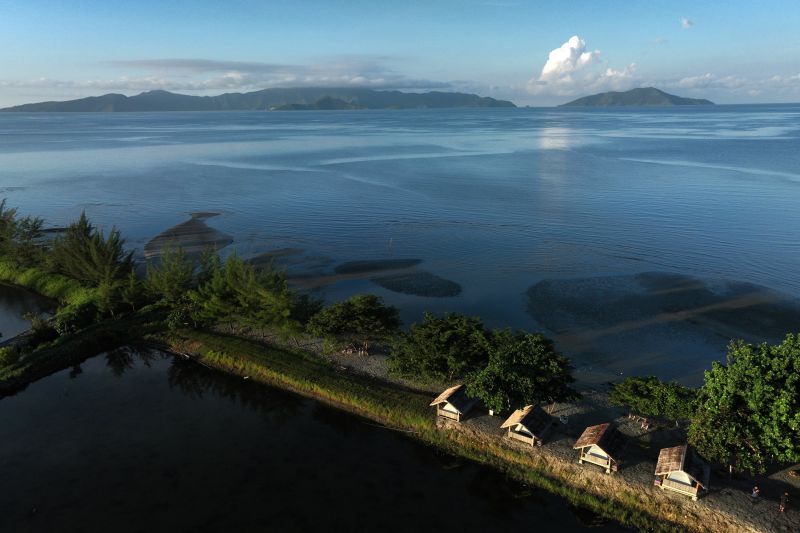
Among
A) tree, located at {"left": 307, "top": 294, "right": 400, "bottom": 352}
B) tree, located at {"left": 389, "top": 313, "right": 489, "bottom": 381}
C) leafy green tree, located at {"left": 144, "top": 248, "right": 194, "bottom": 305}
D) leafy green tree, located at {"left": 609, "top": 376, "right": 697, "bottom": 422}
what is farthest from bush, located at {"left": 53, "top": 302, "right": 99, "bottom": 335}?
leafy green tree, located at {"left": 609, "top": 376, "right": 697, "bottom": 422}

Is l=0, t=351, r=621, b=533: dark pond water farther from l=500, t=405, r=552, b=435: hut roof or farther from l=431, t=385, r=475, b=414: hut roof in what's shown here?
l=500, t=405, r=552, b=435: hut roof

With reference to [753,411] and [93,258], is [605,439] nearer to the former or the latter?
[753,411]

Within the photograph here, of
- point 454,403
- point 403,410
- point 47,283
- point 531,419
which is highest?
point 47,283

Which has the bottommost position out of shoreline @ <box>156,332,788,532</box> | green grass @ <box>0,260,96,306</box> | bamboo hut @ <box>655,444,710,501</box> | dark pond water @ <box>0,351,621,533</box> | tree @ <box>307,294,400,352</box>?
dark pond water @ <box>0,351,621,533</box>

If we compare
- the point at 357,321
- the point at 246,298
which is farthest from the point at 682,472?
the point at 246,298

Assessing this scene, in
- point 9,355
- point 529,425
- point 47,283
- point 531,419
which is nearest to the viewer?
point 529,425

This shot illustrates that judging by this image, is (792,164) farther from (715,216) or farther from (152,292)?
(152,292)
